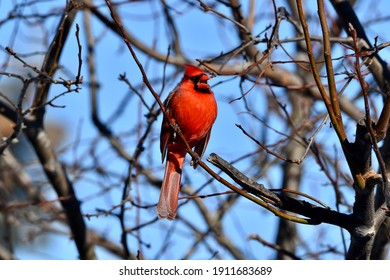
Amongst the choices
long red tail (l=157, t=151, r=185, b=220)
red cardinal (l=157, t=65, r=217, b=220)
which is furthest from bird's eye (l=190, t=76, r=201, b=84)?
long red tail (l=157, t=151, r=185, b=220)

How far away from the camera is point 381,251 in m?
3.37

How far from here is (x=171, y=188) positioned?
3.33 meters

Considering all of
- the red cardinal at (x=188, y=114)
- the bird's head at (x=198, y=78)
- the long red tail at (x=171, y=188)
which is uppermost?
the bird's head at (x=198, y=78)

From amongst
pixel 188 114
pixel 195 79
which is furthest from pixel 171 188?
pixel 195 79

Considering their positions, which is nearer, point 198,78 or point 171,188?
point 171,188

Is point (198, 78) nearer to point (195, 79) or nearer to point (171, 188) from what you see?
point (195, 79)

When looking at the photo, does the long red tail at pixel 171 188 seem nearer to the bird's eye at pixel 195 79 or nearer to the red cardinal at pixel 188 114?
the red cardinal at pixel 188 114

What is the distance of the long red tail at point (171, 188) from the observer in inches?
125

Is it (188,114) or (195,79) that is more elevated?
(195,79)

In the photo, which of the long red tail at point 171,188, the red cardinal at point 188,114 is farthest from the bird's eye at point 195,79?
the long red tail at point 171,188

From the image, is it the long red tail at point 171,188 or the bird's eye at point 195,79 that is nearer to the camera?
the long red tail at point 171,188

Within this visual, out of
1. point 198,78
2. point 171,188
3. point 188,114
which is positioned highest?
point 198,78

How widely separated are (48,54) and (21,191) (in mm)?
2878
